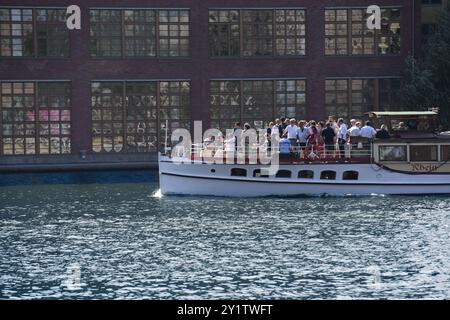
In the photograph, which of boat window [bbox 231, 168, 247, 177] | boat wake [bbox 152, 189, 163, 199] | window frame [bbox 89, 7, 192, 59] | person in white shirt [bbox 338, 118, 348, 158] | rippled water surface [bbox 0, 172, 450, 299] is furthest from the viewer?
window frame [bbox 89, 7, 192, 59]

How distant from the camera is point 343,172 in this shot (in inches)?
2327

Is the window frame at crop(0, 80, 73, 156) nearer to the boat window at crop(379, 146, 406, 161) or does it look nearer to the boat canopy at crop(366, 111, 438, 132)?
the boat canopy at crop(366, 111, 438, 132)

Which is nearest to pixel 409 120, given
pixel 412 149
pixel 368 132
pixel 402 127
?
pixel 402 127

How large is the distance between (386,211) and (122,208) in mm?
11181

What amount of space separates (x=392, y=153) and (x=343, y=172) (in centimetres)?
240

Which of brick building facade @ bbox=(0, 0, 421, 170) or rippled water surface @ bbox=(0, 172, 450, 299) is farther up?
brick building facade @ bbox=(0, 0, 421, 170)

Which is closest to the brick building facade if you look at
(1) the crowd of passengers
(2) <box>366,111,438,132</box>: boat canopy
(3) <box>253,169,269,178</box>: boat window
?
(3) <box>253,169,269,178</box>: boat window

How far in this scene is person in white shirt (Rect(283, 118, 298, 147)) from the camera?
57369 mm

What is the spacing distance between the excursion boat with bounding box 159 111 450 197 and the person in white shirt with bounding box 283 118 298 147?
0.94 m

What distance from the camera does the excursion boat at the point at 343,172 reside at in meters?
58.6

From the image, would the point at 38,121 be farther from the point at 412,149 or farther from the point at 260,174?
the point at 412,149

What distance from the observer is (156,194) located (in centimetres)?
6038

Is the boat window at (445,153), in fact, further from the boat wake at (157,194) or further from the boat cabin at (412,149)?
the boat wake at (157,194)

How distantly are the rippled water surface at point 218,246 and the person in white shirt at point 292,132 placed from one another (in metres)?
2.66
